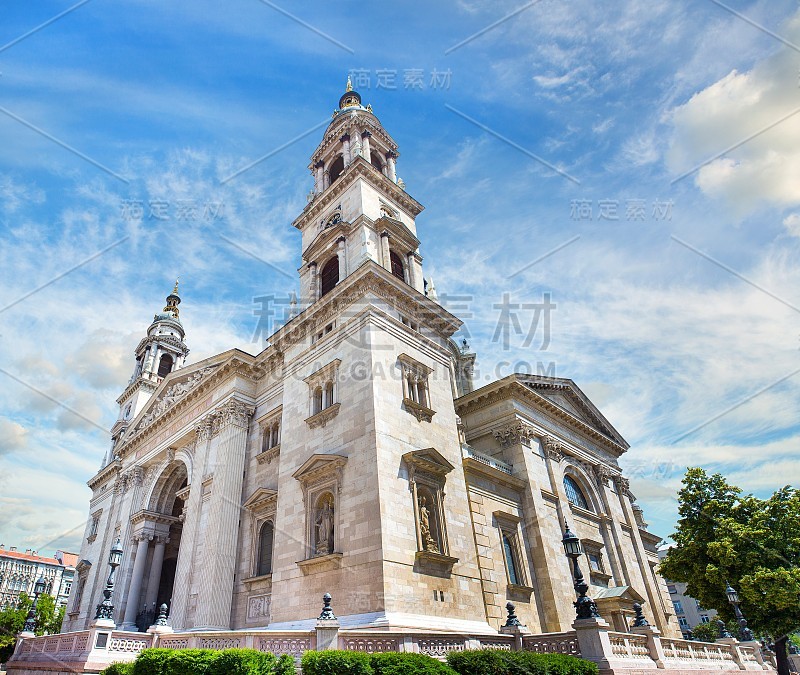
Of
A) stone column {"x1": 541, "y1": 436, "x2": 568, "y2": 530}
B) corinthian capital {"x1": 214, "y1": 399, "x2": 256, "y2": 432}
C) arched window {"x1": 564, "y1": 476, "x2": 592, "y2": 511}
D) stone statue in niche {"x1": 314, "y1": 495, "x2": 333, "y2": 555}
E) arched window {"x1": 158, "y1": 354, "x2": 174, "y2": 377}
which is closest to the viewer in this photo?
stone statue in niche {"x1": 314, "y1": 495, "x2": 333, "y2": 555}

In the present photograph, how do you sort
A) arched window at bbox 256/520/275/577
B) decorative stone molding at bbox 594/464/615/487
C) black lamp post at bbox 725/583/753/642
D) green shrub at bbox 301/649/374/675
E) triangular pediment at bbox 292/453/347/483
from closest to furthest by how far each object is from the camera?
green shrub at bbox 301/649/374/675 < triangular pediment at bbox 292/453/347/483 < black lamp post at bbox 725/583/753/642 < arched window at bbox 256/520/275/577 < decorative stone molding at bbox 594/464/615/487

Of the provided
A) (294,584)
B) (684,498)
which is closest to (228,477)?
(294,584)

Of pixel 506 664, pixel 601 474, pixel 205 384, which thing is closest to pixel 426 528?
pixel 506 664

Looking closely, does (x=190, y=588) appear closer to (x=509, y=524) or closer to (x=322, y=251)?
(x=509, y=524)

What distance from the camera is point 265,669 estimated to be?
11242 mm

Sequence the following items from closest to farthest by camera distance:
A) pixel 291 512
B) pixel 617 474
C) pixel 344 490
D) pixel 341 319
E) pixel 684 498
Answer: pixel 344 490, pixel 291 512, pixel 341 319, pixel 684 498, pixel 617 474

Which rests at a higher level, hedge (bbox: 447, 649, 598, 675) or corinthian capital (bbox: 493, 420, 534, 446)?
corinthian capital (bbox: 493, 420, 534, 446)

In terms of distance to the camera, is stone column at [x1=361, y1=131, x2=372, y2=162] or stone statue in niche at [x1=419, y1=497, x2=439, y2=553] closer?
stone statue in niche at [x1=419, y1=497, x2=439, y2=553]

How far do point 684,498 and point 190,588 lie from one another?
27311 mm

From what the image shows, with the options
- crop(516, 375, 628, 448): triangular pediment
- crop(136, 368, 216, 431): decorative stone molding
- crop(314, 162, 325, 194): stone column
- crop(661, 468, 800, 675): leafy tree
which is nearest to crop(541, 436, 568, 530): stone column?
crop(516, 375, 628, 448): triangular pediment

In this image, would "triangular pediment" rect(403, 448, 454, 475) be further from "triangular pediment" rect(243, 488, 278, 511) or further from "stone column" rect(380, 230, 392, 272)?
"stone column" rect(380, 230, 392, 272)

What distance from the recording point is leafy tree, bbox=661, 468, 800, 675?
953 inches

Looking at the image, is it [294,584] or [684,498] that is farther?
[684,498]

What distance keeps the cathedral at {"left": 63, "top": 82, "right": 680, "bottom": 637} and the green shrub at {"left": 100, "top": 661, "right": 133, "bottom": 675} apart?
6.07m
